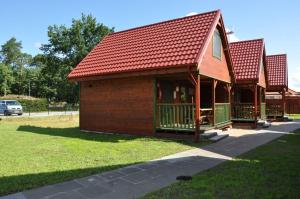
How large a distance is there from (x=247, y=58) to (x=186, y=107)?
8977 mm

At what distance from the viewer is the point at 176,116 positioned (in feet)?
43.6

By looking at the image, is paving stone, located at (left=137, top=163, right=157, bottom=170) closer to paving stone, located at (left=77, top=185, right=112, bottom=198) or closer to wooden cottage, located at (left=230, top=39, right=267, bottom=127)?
paving stone, located at (left=77, top=185, right=112, bottom=198)

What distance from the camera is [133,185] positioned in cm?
604

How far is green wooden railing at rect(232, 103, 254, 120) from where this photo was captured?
64.7ft

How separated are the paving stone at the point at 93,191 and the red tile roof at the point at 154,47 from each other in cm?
731

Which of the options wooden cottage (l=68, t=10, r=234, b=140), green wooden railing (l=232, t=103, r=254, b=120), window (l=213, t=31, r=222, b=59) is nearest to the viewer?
wooden cottage (l=68, t=10, r=234, b=140)

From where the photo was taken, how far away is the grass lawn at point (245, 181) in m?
5.32

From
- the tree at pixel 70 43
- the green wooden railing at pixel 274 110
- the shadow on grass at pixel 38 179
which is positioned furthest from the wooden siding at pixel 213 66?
the tree at pixel 70 43

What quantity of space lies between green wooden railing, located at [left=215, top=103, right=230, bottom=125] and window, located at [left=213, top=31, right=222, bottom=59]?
2.56 m

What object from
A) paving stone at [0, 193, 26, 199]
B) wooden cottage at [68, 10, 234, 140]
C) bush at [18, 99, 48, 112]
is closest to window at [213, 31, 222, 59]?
wooden cottage at [68, 10, 234, 140]

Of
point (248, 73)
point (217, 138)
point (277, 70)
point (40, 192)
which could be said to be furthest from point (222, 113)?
point (277, 70)

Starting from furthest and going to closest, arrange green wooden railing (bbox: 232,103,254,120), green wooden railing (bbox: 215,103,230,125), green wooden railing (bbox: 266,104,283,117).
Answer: green wooden railing (bbox: 266,104,283,117), green wooden railing (bbox: 232,103,254,120), green wooden railing (bbox: 215,103,230,125)

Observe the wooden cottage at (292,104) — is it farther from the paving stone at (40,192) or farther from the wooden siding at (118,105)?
the paving stone at (40,192)

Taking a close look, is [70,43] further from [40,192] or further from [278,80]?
[40,192]
